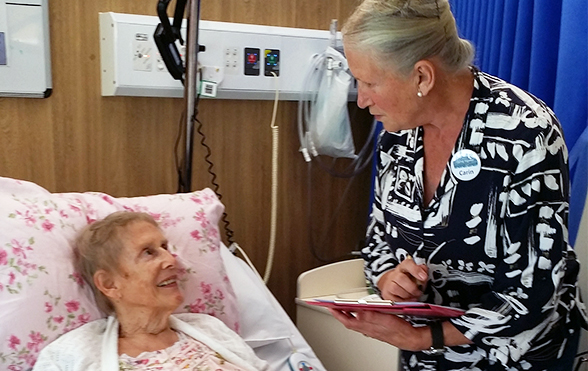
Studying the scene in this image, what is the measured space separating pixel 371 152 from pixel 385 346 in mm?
1025

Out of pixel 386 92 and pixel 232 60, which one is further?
pixel 232 60

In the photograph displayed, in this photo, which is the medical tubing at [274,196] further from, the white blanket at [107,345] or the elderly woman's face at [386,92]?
the elderly woman's face at [386,92]

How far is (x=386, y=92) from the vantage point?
52.7 inches

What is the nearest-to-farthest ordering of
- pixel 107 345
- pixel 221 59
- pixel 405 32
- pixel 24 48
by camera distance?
pixel 405 32
pixel 107 345
pixel 24 48
pixel 221 59

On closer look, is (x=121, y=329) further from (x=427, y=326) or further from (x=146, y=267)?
(x=427, y=326)

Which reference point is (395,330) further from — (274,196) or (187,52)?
(274,196)

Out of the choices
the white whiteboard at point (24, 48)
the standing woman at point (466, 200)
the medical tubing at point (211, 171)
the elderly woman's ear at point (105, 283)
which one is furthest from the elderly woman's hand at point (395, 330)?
the white whiteboard at point (24, 48)

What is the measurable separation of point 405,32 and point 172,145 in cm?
122

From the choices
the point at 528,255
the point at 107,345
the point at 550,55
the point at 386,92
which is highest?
the point at 550,55

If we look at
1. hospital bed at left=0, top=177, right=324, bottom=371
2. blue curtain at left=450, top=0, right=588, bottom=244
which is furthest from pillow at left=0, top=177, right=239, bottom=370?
blue curtain at left=450, top=0, right=588, bottom=244

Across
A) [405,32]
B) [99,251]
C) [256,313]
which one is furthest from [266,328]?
[405,32]

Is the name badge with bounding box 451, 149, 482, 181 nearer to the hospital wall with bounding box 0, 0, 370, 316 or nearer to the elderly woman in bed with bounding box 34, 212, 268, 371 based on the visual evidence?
the elderly woman in bed with bounding box 34, 212, 268, 371

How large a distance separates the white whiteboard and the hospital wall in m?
0.04

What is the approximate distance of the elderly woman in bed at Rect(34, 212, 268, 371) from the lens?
1599mm
